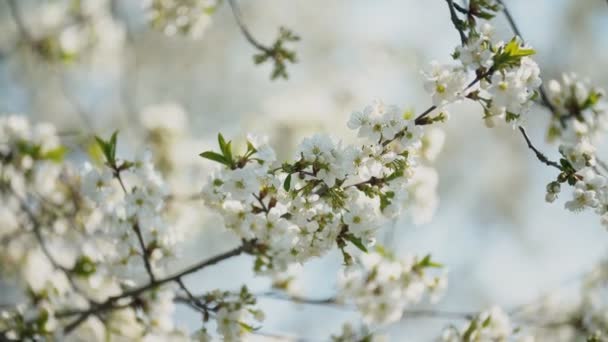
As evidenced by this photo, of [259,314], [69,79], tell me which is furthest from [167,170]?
[69,79]

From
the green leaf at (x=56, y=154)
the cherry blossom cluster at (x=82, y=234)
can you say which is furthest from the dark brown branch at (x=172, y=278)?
the green leaf at (x=56, y=154)

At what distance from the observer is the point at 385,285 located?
2328 millimetres

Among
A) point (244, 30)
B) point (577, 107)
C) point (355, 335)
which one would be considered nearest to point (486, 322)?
point (355, 335)

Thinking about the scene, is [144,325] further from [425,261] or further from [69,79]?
[69,79]

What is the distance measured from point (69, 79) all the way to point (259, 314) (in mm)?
4514

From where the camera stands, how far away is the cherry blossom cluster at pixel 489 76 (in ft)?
4.72

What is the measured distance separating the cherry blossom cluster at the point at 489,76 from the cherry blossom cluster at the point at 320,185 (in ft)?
0.38

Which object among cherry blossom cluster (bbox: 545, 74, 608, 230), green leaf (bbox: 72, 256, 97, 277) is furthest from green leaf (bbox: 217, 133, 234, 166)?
green leaf (bbox: 72, 256, 97, 277)

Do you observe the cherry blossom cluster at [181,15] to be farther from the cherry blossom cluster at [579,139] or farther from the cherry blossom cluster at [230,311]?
the cherry blossom cluster at [579,139]

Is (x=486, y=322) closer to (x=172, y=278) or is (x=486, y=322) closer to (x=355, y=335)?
(x=355, y=335)

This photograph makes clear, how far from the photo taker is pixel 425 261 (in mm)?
2311

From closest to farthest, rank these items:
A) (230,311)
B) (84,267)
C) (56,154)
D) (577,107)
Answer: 1. (577,107)
2. (230,311)
3. (84,267)
4. (56,154)

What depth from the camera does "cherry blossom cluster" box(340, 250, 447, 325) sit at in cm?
231

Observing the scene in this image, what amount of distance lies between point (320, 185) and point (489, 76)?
43cm
